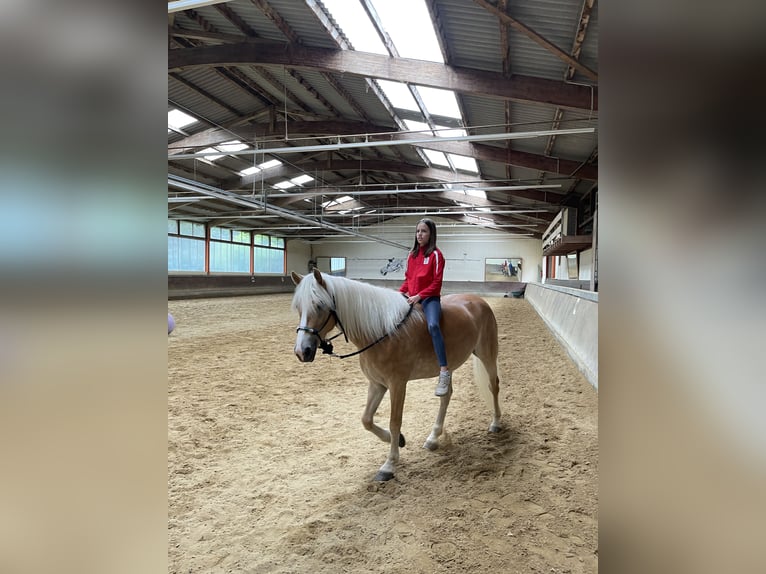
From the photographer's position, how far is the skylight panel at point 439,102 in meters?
6.00

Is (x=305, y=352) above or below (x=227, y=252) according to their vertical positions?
below

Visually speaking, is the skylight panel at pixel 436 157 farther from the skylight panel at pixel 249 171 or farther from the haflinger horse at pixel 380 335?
the haflinger horse at pixel 380 335

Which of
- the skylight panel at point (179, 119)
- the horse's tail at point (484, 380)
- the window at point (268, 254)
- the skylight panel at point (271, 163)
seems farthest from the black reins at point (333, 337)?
the window at point (268, 254)

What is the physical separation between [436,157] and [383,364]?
9132 millimetres

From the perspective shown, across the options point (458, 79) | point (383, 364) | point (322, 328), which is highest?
point (458, 79)

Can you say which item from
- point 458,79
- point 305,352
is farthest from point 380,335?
point 458,79

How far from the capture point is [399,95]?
650 centimetres

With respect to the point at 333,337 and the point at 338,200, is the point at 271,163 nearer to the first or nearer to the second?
the point at 338,200

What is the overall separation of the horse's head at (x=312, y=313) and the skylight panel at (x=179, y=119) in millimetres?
7241

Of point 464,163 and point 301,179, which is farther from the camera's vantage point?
point 301,179

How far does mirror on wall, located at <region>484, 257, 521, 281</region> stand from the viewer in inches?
832

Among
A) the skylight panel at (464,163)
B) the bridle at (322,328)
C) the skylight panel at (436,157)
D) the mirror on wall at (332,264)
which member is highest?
the skylight panel at (436,157)
